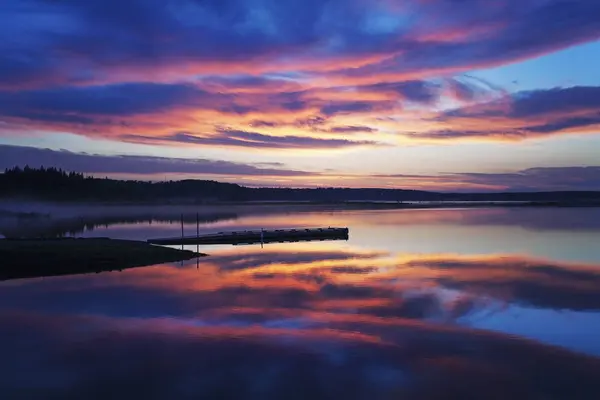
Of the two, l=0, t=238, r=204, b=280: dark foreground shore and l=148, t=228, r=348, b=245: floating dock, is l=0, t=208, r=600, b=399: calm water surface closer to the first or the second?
l=0, t=238, r=204, b=280: dark foreground shore

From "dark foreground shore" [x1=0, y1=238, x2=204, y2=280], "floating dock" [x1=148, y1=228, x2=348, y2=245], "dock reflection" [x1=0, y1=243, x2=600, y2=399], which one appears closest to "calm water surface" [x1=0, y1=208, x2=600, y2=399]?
"dock reflection" [x1=0, y1=243, x2=600, y2=399]

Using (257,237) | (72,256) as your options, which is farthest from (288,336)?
(257,237)

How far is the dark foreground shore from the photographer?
86.9 feet

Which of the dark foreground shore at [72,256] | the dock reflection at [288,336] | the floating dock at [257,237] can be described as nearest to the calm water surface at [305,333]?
the dock reflection at [288,336]

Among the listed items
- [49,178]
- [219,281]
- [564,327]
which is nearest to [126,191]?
[49,178]

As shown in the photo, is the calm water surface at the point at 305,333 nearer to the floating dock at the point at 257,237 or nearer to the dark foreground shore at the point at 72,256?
the dark foreground shore at the point at 72,256

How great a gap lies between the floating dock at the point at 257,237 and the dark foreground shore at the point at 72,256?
271 inches

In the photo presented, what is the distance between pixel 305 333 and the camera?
15.4 m

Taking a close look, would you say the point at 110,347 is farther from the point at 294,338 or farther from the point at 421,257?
the point at 421,257

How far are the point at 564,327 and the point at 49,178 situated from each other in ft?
550

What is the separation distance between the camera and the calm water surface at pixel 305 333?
1127 centimetres

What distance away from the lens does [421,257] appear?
113ft

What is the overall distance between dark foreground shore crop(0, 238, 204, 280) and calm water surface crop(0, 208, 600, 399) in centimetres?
176

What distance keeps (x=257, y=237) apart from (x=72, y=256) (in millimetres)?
18659
